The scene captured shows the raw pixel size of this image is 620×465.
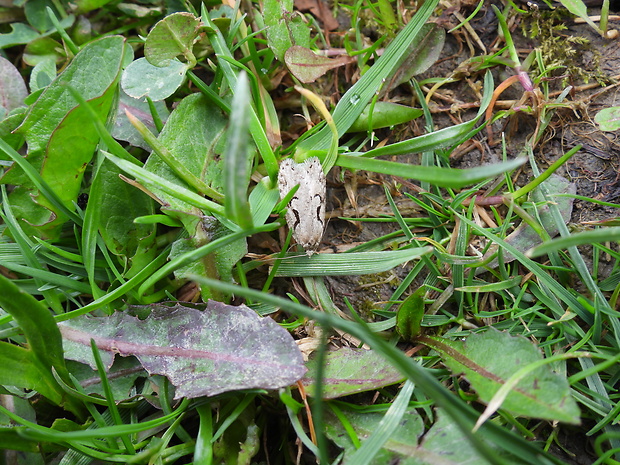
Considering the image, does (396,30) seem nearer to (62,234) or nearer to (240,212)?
(240,212)

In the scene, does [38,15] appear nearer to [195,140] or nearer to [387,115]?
[195,140]

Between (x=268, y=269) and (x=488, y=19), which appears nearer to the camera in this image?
(x=268, y=269)

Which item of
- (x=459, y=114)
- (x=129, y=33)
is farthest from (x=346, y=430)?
(x=129, y=33)

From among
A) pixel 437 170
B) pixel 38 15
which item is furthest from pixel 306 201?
pixel 38 15

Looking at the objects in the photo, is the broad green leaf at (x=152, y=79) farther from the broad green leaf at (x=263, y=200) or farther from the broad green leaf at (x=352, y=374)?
the broad green leaf at (x=352, y=374)

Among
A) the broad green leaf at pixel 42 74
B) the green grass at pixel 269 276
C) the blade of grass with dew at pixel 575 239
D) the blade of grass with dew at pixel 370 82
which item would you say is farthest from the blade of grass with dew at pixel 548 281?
the broad green leaf at pixel 42 74

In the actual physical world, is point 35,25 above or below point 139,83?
above

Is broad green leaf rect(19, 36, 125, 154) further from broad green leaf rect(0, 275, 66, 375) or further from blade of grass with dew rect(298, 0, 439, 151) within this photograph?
blade of grass with dew rect(298, 0, 439, 151)
